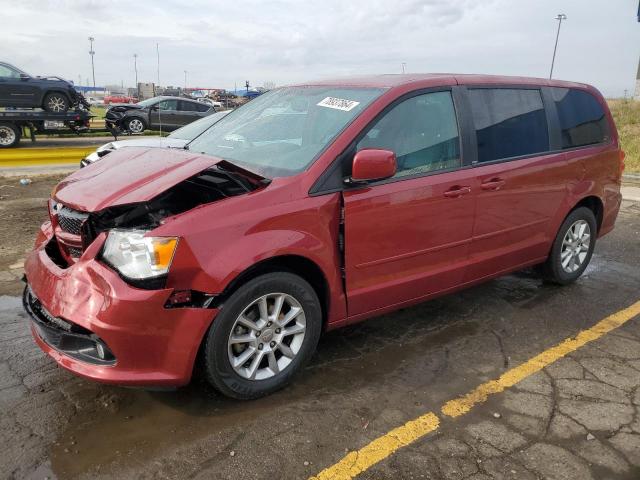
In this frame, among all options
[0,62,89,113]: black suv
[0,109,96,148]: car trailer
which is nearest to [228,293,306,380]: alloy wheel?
[0,109,96,148]: car trailer

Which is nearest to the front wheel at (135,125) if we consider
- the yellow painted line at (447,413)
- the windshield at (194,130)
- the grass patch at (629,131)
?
the windshield at (194,130)

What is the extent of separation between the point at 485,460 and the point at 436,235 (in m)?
1.44

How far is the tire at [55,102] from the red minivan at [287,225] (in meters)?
13.0

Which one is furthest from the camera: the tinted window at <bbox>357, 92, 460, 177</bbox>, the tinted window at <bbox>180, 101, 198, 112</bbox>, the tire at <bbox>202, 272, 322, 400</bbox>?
the tinted window at <bbox>180, 101, 198, 112</bbox>

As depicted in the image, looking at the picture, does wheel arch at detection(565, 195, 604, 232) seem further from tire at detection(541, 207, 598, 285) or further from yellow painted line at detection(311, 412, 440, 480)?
yellow painted line at detection(311, 412, 440, 480)

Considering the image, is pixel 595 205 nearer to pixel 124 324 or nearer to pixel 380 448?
pixel 380 448

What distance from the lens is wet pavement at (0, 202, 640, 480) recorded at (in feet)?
7.86

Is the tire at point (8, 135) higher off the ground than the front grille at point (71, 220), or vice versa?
the front grille at point (71, 220)

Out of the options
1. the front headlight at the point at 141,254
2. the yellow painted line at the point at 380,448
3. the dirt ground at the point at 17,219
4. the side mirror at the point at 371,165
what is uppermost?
the side mirror at the point at 371,165

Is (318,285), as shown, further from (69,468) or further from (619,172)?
(619,172)

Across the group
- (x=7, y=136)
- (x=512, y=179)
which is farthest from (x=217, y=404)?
(x=7, y=136)

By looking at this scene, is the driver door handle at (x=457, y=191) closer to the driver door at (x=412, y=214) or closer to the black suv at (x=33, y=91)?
the driver door at (x=412, y=214)

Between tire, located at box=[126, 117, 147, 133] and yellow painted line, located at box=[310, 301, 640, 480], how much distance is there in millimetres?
16744

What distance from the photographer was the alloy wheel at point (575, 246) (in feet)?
15.2
